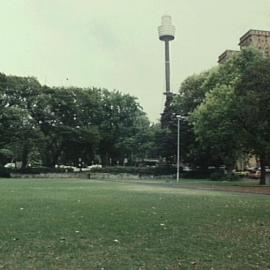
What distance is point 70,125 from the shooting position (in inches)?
3029

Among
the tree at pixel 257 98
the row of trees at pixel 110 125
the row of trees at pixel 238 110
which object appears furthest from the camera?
the row of trees at pixel 110 125

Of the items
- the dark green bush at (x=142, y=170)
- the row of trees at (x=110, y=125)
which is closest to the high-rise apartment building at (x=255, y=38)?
the row of trees at (x=110, y=125)

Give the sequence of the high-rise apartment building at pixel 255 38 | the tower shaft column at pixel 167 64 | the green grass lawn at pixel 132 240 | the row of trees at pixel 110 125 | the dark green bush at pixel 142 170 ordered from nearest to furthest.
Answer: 1. the green grass lawn at pixel 132 240
2. the row of trees at pixel 110 125
3. the dark green bush at pixel 142 170
4. the high-rise apartment building at pixel 255 38
5. the tower shaft column at pixel 167 64

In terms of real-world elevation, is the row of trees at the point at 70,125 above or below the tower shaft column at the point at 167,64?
below

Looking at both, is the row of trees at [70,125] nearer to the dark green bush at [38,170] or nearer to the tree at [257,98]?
the dark green bush at [38,170]

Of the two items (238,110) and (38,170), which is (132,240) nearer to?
(238,110)

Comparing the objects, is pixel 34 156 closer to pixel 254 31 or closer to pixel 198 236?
pixel 254 31

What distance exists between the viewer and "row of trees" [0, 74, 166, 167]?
70375mm

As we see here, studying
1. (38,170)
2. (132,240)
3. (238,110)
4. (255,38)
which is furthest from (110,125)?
(132,240)

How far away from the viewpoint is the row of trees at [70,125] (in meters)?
70.4

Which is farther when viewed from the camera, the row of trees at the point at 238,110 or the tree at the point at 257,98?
the row of trees at the point at 238,110

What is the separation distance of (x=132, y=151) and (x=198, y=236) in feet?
231

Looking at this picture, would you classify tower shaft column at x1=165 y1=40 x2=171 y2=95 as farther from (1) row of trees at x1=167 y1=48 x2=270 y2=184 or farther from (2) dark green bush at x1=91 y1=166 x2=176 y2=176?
(1) row of trees at x1=167 y1=48 x2=270 y2=184

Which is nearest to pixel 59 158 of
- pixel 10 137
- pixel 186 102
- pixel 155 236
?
pixel 10 137
